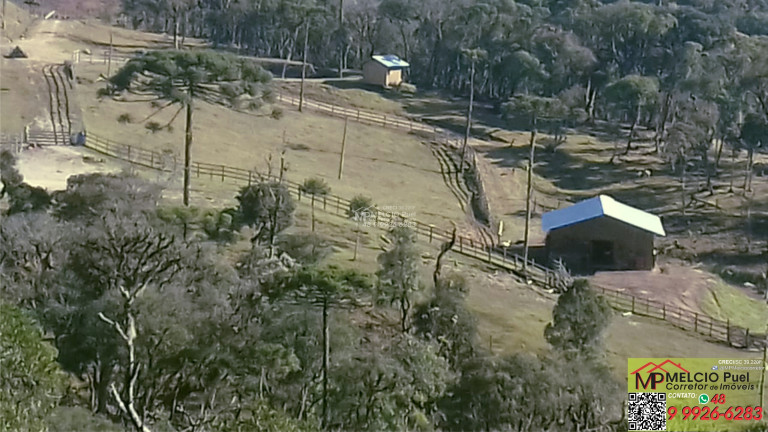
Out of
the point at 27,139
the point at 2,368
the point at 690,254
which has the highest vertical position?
the point at 2,368

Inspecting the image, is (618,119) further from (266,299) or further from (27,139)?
(266,299)

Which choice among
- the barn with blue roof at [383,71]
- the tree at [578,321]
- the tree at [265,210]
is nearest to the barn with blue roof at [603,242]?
the tree at [265,210]

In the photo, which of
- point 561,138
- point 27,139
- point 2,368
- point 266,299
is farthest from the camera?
point 561,138

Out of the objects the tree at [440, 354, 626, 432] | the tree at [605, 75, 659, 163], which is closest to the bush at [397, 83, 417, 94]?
the tree at [605, 75, 659, 163]

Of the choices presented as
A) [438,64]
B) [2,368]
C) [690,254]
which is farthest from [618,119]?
[2,368]

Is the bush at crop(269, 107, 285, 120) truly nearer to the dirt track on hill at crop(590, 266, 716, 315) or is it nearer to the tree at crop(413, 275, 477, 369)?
the dirt track on hill at crop(590, 266, 716, 315)

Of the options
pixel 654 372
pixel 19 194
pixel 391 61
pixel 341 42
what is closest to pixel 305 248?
pixel 19 194
